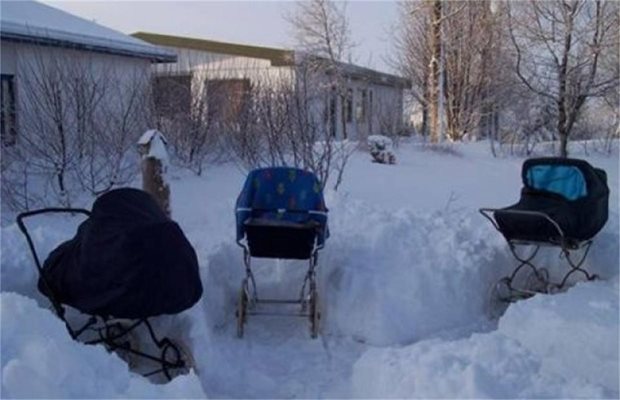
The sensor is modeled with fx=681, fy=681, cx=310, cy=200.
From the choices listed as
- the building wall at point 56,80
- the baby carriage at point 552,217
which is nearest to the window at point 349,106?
the building wall at point 56,80

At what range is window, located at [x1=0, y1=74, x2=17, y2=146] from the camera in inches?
394

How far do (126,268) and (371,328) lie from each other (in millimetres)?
2141

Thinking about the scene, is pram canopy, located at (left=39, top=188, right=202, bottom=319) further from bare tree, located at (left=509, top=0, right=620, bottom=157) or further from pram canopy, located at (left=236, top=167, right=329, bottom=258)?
bare tree, located at (left=509, top=0, right=620, bottom=157)

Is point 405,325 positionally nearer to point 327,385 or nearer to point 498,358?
point 327,385

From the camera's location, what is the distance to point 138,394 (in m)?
3.03

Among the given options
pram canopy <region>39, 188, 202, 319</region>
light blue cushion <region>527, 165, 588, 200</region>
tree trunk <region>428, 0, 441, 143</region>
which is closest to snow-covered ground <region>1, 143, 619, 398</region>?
pram canopy <region>39, 188, 202, 319</region>

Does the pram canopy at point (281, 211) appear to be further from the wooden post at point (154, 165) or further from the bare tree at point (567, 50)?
the bare tree at point (567, 50)

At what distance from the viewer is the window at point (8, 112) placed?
10.00m

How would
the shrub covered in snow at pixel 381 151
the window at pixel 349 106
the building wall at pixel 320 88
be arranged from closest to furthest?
the building wall at pixel 320 88 → the shrub covered in snow at pixel 381 151 → the window at pixel 349 106

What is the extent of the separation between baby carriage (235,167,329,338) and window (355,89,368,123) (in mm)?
17679

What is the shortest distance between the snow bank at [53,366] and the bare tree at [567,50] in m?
17.4

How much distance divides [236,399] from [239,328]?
1.05m

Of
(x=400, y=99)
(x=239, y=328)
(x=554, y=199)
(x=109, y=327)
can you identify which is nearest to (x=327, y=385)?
(x=239, y=328)

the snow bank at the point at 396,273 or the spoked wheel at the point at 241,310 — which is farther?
the snow bank at the point at 396,273
